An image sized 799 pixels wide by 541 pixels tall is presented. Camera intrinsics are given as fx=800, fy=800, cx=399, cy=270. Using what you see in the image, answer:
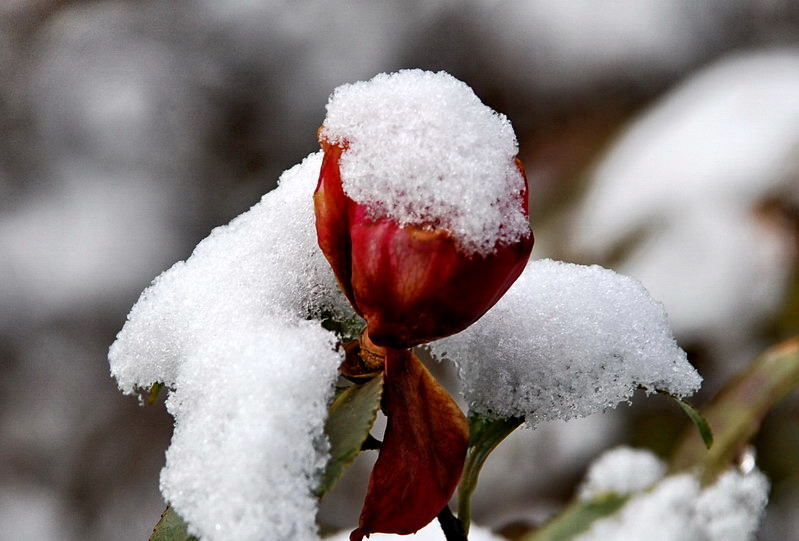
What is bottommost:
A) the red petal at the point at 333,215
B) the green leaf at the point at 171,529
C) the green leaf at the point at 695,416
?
the green leaf at the point at 695,416

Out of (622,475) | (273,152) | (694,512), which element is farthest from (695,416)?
(273,152)

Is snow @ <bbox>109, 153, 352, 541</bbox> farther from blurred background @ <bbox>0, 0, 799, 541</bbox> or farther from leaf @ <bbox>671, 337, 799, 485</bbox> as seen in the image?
blurred background @ <bbox>0, 0, 799, 541</bbox>

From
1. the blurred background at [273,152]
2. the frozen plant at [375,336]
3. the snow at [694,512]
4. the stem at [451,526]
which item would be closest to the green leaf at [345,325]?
the frozen plant at [375,336]

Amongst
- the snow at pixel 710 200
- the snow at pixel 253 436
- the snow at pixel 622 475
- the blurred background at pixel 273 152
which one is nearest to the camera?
the snow at pixel 253 436

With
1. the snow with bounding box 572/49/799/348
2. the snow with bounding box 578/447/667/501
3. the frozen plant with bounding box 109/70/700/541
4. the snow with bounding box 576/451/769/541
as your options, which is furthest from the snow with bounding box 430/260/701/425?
the snow with bounding box 572/49/799/348

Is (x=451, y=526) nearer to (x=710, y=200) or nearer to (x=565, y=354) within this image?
(x=565, y=354)

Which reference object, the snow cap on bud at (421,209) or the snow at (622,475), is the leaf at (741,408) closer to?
the snow at (622,475)

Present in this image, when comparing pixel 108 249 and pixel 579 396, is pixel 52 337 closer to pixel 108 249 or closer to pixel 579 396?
pixel 108 249
